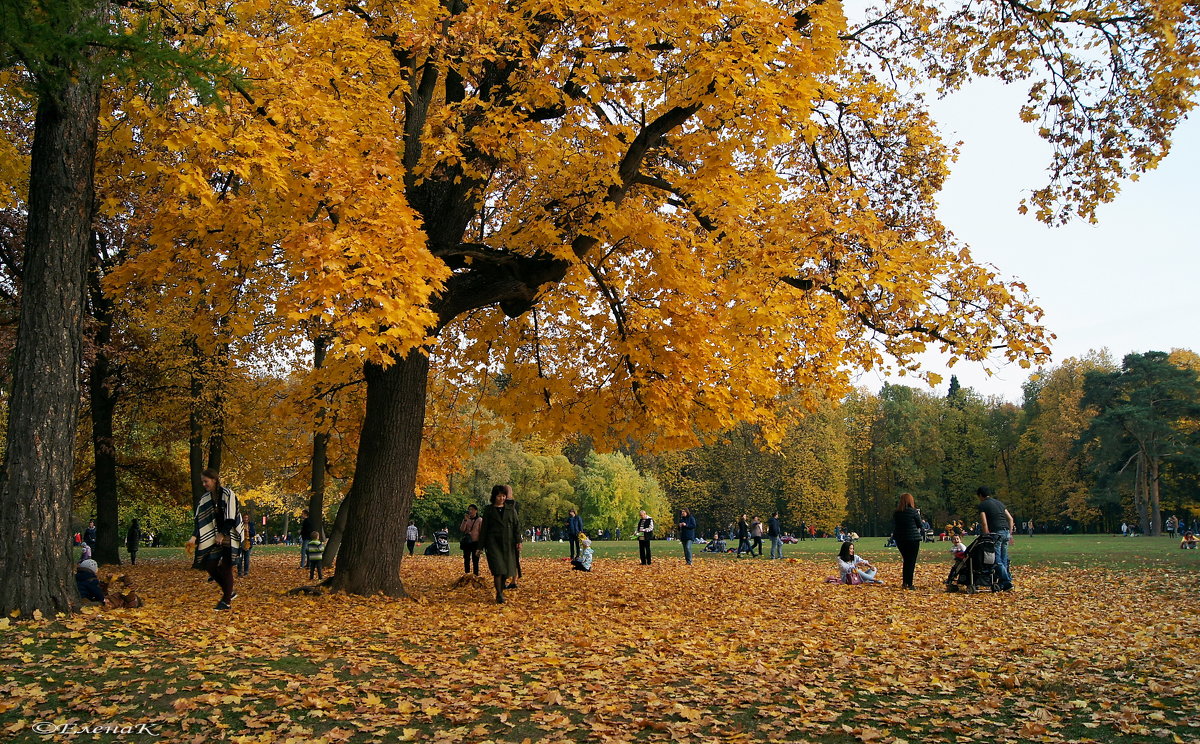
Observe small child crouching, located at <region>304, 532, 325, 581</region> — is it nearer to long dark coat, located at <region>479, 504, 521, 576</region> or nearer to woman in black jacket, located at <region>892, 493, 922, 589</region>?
long dark coat, located at <region>479, 504, 521, 576</region>

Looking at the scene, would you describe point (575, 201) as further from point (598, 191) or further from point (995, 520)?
point (995, 520)

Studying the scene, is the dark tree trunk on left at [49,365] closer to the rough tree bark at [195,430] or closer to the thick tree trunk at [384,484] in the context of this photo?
the thick tree trunk at [384,484]

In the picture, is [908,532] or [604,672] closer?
[604,672]

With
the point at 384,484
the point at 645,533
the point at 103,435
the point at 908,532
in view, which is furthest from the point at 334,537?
the point at 908,532

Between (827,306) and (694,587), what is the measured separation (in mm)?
6101

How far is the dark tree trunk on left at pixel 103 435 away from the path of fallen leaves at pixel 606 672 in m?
12.7

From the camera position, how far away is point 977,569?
14312 mm

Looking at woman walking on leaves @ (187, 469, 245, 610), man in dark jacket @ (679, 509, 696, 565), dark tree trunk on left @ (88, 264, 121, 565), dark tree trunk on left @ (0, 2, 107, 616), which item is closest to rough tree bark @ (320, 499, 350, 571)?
dark tree trunk on left @ (88, 264, 121, 565)

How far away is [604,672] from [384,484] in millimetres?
6453

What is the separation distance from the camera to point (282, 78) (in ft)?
30.7

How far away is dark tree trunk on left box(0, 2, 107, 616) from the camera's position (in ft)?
27.3

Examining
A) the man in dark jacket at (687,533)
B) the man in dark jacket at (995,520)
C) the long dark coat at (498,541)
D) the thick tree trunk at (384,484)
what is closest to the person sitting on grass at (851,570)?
the man in dark jacket at (995,520)

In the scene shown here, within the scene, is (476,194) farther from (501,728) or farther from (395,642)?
(501,728)

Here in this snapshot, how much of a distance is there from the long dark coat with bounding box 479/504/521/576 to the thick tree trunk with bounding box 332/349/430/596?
1321mm
